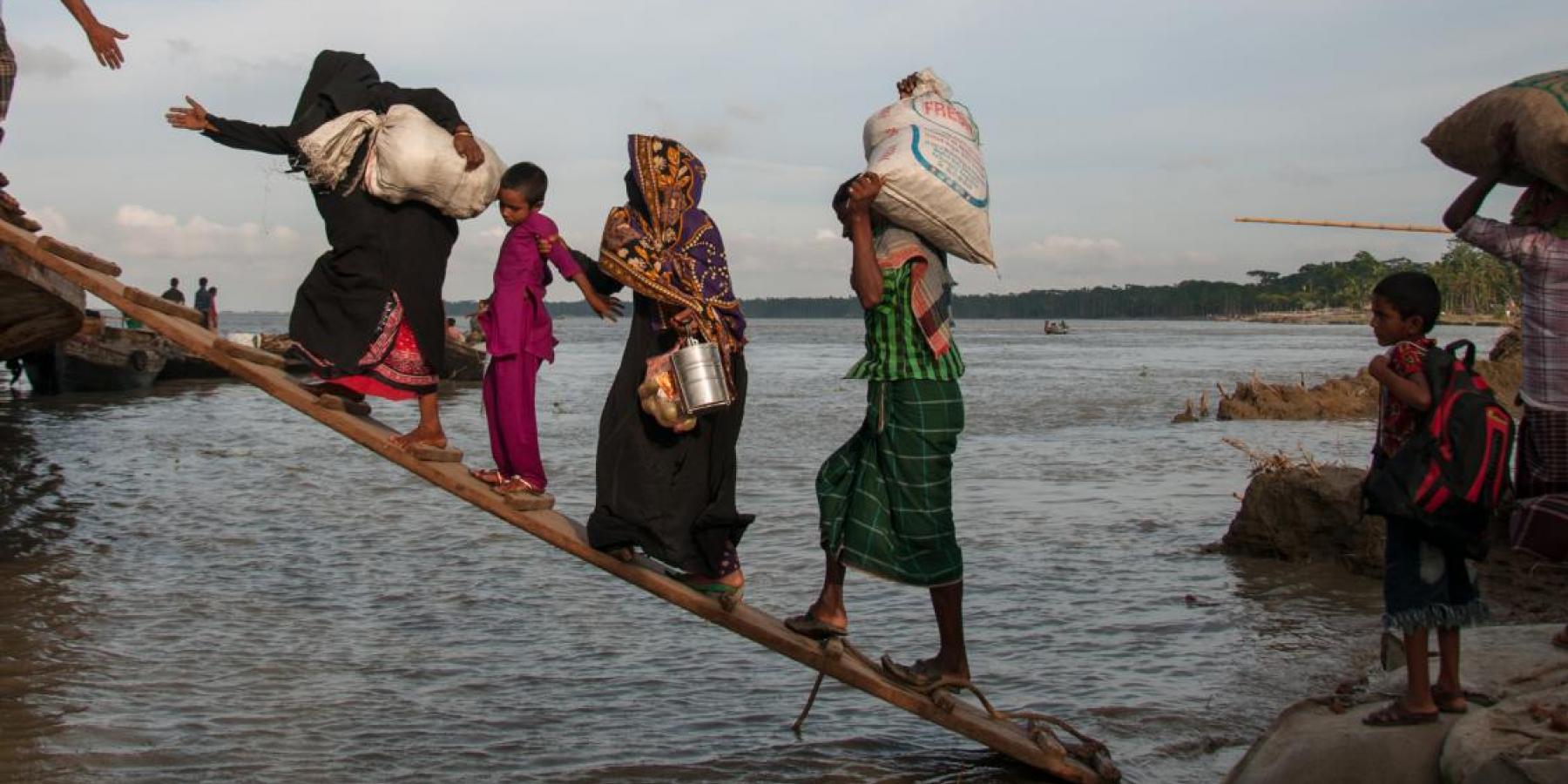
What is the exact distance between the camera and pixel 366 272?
17.6 ft

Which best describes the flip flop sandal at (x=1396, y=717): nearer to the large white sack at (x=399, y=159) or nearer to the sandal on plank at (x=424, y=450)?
the sandal on plank at (x=424, y=450)

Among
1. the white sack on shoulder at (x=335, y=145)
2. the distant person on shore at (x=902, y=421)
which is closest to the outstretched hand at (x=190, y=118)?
the white sack on shoulder at (x=335, y=145)

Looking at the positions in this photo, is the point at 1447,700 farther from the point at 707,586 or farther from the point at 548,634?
the point at 548,634

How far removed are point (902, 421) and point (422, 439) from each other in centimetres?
188

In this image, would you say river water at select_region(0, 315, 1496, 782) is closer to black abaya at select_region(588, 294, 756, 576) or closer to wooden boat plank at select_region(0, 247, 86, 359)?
black abaya at select_region(588, 294, 756, 576)

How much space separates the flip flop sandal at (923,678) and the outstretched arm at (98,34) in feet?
12.8

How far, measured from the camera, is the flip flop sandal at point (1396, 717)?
14.0 feet

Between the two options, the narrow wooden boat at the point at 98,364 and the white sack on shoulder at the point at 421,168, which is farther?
the narrow wooden boat at the point at 98,364

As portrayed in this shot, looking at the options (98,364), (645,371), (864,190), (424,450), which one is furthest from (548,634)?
(98,364)

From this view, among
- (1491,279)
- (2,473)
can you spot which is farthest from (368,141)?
(1491,279)

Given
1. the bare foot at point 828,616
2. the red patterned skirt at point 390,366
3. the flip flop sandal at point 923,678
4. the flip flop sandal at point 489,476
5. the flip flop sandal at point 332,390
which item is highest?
the red patterned skirt at point 390,366

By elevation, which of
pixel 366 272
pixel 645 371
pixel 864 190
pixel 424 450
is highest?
pixel 864 190

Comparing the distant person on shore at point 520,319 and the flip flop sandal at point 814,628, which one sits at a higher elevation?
the distant person on shore at point 520,319

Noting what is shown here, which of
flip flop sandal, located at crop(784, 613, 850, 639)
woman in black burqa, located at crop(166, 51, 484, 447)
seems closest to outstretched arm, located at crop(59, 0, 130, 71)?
woman in black burqa, located at crop(166, 51, 484, 447)
